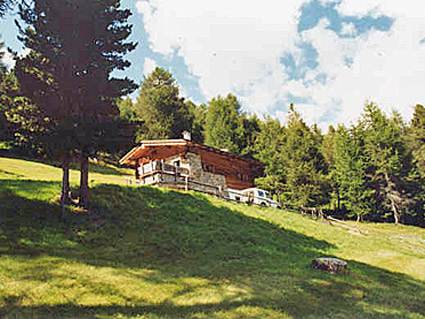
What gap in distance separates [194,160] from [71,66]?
50.0ft

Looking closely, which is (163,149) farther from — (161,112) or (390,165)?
(390,165)

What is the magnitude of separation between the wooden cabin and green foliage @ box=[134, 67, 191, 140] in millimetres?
15955

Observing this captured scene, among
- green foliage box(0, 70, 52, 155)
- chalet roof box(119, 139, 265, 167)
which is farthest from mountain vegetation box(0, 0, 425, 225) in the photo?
chalet roof box(119, 139, 265, 167)

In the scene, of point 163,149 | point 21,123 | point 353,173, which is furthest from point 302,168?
point 21,123

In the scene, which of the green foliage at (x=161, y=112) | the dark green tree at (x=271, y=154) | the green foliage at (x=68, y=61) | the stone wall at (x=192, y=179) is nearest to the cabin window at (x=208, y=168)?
the stone wall at (x=192, y=179)

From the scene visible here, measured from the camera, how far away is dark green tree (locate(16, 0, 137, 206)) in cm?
1302

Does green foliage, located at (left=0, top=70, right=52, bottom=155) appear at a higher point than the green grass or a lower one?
higher

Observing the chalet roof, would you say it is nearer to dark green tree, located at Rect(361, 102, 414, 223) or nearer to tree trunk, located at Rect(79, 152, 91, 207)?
tree trunk, located at Rect(79, 152, 91, 207)

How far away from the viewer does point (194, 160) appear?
27.5 m

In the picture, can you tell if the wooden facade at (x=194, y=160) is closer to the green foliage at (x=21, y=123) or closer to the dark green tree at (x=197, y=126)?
the green foliage at (x=21, y=123)

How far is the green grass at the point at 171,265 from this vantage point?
6344 millimetres

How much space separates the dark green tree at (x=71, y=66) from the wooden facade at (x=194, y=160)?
9.30 m

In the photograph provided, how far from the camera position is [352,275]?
34.5 ft

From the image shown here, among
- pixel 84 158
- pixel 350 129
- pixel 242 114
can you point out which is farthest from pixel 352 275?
pixel 242 114
